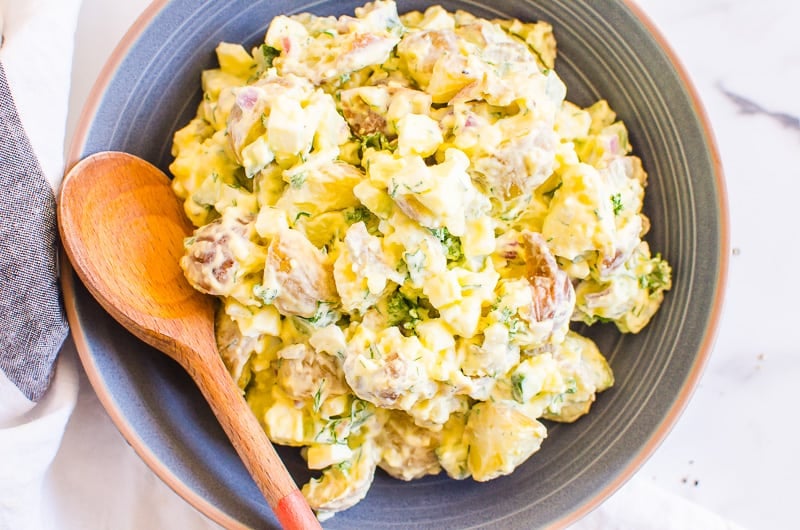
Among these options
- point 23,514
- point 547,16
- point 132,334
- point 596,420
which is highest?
point 547,16

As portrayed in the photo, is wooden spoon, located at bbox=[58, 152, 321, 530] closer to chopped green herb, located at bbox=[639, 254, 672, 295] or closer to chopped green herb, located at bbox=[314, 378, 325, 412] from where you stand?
chopped green herb, located at bbox=[314, 378, 325, 412]

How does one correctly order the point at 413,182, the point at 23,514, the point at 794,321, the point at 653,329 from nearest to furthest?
the point at 413,182 < the point at 23,514 < the point at 653,329 < the point at 794,321

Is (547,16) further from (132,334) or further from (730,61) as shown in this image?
(132,334)

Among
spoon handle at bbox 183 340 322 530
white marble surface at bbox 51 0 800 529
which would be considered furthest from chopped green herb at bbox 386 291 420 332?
white marble surface at bbox 51 0 800 529

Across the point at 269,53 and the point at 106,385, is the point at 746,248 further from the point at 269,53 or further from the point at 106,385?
the point at 106,385

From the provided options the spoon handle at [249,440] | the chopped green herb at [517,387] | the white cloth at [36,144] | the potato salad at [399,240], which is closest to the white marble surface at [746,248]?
the potato salad at [399,240]

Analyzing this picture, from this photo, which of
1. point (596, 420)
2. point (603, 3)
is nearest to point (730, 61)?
point (603, 3)

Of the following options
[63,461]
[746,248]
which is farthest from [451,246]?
[63,461]
